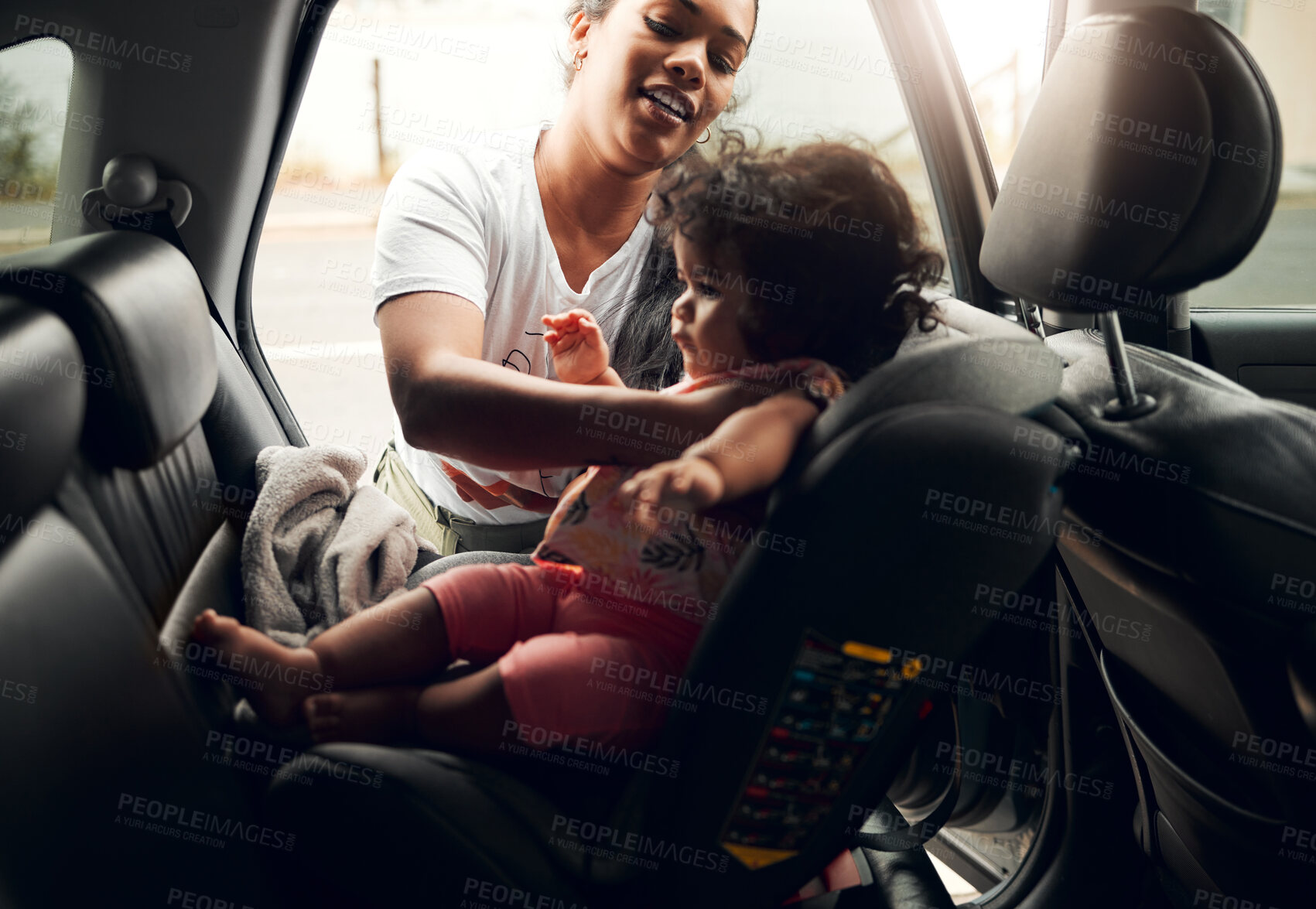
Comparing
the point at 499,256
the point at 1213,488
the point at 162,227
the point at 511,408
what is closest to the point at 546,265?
the point at 499,256

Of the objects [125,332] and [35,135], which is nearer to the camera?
[125,332]

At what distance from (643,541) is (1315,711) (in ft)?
2.38

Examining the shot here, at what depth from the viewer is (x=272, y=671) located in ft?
2.87

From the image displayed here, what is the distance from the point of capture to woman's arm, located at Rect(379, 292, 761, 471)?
845 mm

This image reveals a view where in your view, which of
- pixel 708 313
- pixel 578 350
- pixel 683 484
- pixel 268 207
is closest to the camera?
pixel 683 484

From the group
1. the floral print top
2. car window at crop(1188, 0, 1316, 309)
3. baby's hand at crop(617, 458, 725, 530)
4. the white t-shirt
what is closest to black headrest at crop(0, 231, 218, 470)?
the white t-shirt

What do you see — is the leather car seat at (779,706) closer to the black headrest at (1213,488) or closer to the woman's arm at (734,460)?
the woman's arm at (734,460)

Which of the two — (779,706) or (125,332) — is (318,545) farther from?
(779,706)

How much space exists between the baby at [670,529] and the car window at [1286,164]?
45cm

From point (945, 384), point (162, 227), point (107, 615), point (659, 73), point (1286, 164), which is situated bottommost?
point (107, 615)

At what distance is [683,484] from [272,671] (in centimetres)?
44

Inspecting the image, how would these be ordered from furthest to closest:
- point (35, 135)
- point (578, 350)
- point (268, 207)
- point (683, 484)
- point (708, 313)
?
1. point (268, 207)
2. point (35, 135)
3. point (578, 350)
4. point (708, 313)
5. point (683, 484)

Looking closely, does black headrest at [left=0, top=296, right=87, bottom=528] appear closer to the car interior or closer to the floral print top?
the car interior

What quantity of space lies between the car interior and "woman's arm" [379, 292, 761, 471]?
11 centimetres
